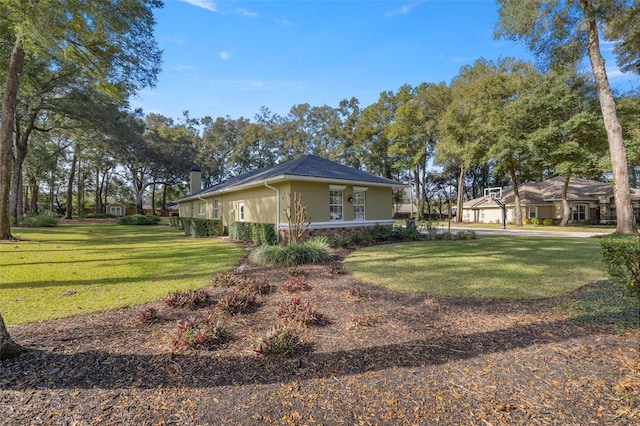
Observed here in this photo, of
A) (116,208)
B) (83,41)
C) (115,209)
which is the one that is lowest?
(115,209)

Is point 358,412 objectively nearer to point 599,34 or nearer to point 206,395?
point 206,395

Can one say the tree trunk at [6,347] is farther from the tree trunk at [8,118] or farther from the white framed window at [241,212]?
the tree trunk at [8,118]

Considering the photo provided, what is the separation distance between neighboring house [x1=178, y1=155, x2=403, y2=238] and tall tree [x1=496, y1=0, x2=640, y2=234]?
8815 millimetres

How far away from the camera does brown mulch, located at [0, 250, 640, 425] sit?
7.21 feet

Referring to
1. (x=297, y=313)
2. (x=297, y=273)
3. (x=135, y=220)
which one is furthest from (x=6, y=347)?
(x=135, y=220)

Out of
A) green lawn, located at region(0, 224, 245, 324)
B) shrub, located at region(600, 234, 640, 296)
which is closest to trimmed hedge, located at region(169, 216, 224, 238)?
green lawn, located at region(0, 224, 245, 324)

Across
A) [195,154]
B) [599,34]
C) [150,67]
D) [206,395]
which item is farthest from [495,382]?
[195,154]

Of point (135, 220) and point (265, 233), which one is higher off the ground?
point (135, 220)

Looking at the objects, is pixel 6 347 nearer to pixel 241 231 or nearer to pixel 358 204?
pixel 241 231

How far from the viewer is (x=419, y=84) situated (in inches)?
1240

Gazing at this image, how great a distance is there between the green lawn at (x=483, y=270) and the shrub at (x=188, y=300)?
3.29 metres

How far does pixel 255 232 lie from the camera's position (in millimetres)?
12219

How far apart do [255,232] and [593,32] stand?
16055 mm

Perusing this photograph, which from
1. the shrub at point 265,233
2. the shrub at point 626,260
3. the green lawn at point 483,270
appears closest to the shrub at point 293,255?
the green lawn at point 483,270
